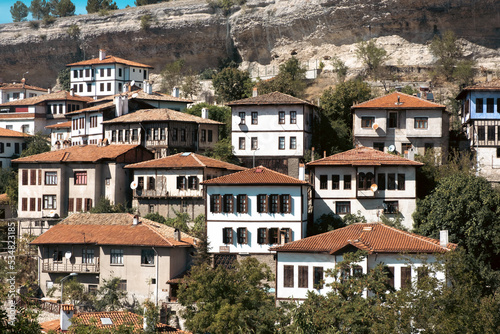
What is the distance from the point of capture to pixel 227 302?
37250mm

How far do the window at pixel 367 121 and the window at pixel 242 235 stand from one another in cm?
1304

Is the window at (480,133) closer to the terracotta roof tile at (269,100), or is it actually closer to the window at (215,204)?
the terracotta roof tile at (269,100)

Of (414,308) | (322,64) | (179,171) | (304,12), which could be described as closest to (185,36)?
(304,12)

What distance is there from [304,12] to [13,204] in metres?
42.5

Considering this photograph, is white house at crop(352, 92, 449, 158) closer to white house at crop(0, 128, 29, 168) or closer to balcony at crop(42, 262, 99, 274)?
balcony at crop(42, 262, 99, 274)

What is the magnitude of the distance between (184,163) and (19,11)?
80138 mm

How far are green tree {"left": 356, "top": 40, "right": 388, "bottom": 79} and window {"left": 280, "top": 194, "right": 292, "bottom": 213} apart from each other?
111ft

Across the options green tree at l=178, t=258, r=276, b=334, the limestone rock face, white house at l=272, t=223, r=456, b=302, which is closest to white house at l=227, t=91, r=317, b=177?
white house at l=272, t=223, r=456, b=302

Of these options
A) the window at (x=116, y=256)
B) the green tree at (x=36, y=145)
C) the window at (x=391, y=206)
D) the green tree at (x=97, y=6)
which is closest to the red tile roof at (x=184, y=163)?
the window at (x=116, y=256)

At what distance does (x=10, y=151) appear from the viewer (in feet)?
234

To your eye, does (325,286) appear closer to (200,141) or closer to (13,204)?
(200,141)

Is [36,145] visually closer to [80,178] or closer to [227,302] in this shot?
[80,178]

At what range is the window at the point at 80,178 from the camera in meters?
55.4

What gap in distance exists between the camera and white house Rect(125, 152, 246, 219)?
52.1 meters
